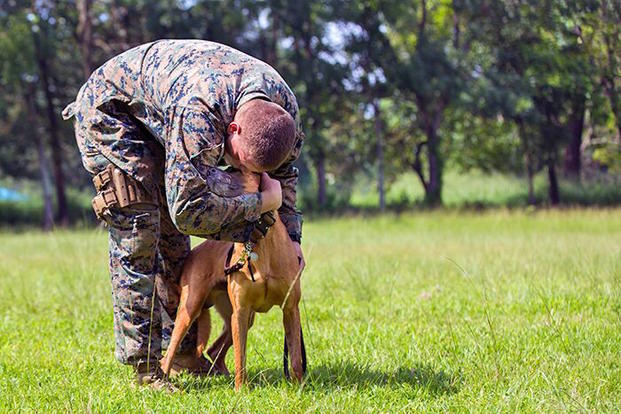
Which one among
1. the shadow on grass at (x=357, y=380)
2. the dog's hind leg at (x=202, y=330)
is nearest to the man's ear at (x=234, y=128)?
the shadow on grass at (x=357, y=380)

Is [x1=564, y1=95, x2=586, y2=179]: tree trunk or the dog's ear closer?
the dog's ear

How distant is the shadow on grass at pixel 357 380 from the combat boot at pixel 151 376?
5.9 inches

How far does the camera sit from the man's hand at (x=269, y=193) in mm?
4035

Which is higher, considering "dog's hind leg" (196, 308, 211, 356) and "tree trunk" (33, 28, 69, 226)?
"tree trunk" (33, 28, 69, 226)

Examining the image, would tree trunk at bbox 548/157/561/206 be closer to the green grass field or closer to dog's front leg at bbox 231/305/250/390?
the green grass field

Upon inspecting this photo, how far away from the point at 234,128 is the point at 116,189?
3.22ft

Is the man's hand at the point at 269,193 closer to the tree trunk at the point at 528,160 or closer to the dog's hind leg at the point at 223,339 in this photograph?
the dog's hind leg at the point at 223,339

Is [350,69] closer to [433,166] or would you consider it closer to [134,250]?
[433,166]

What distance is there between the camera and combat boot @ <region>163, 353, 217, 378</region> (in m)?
4.92

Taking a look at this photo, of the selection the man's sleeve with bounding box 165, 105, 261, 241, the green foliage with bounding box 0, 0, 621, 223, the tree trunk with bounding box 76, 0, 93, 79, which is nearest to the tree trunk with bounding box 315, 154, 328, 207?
the green foliage with bounding box 0, 0, 621, 223

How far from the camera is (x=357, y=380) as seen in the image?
4.57 metres

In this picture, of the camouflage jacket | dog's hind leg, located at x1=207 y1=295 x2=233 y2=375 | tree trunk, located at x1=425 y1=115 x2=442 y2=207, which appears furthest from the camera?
tree trunk, located at x1=425 y1=115 x2=442 y2=207

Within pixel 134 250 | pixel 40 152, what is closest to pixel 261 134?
pixel 134 250

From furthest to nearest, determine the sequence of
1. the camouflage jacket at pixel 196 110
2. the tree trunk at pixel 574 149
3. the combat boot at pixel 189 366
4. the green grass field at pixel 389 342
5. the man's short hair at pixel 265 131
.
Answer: the tree trunk at pixel 574 149, the combat boot at pixel 189 366, the green grass field at pixel 389 342, the camouflage jacket at pixel 196 110, the man's short hair at pixel 265 131
